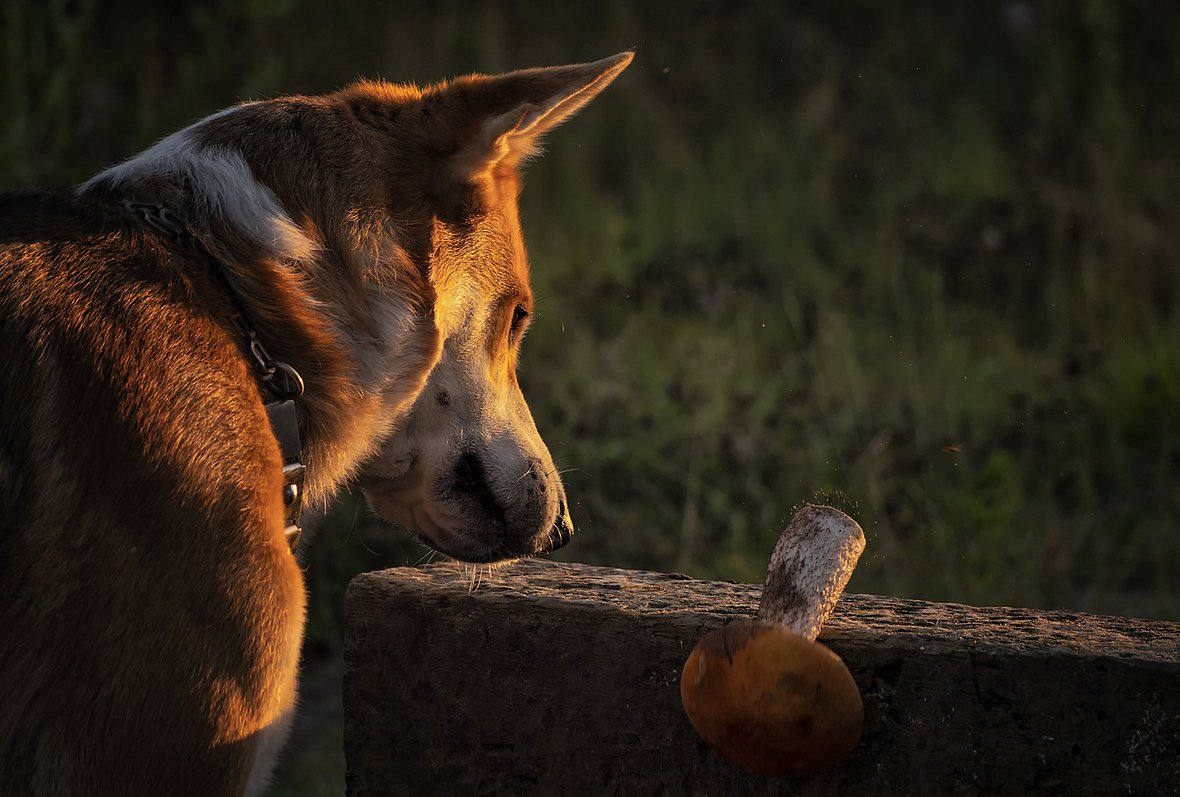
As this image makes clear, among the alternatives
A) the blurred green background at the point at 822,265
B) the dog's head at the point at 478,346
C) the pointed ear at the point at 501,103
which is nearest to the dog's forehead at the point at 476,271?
the dog's head at the point at 478,346

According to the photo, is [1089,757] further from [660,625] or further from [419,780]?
[419,780]

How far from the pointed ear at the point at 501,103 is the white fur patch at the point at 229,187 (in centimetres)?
35

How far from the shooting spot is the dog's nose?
2.63m

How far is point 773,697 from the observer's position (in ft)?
5.85

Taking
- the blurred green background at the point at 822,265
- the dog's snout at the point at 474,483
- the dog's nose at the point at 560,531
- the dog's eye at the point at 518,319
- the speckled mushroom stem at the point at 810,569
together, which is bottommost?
the blurred green background at the point at 822,265

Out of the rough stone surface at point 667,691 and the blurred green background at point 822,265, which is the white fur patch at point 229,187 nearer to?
the rough stone surface at point 667,691

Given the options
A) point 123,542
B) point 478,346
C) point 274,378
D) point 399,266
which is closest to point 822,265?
point 478,346

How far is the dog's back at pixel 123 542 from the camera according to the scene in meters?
1.84

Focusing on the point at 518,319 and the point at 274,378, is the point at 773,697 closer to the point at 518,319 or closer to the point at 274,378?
the point at 274,378

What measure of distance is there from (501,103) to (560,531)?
858 millimetres

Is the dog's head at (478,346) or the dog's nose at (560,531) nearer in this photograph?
the dog's head at (478,346)

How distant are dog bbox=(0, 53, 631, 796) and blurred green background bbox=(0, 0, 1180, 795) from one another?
60.6 inches

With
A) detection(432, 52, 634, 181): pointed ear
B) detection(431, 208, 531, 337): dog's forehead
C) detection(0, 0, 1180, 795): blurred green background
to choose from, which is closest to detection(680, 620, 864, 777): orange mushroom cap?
detection(431, 208, 531, 337): dog's forehead

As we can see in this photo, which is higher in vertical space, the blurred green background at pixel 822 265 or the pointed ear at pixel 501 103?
the pointed ear at pixel 501 103
